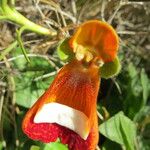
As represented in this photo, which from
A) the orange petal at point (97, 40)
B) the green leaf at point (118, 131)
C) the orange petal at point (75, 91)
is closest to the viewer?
the orange petal at point (97, 40)

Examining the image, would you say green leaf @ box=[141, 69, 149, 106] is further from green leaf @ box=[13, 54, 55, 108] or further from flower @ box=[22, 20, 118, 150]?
flower @ box=[22, 20, 118, 150]

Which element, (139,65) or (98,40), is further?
(139,65)

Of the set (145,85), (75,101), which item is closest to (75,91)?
(75,101)

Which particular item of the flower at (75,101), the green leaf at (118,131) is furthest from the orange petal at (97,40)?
the green leaf at (118,131)

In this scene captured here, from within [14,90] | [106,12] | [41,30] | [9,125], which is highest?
[41,30]

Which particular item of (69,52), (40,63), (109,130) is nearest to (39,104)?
(69,52)

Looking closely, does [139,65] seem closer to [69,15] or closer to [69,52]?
[69,15]

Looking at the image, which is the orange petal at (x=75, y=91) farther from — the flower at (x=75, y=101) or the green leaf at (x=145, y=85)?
the green leaf at (x=145, y=85)

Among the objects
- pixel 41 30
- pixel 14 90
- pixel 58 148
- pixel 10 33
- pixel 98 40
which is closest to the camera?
pixel 98 40
